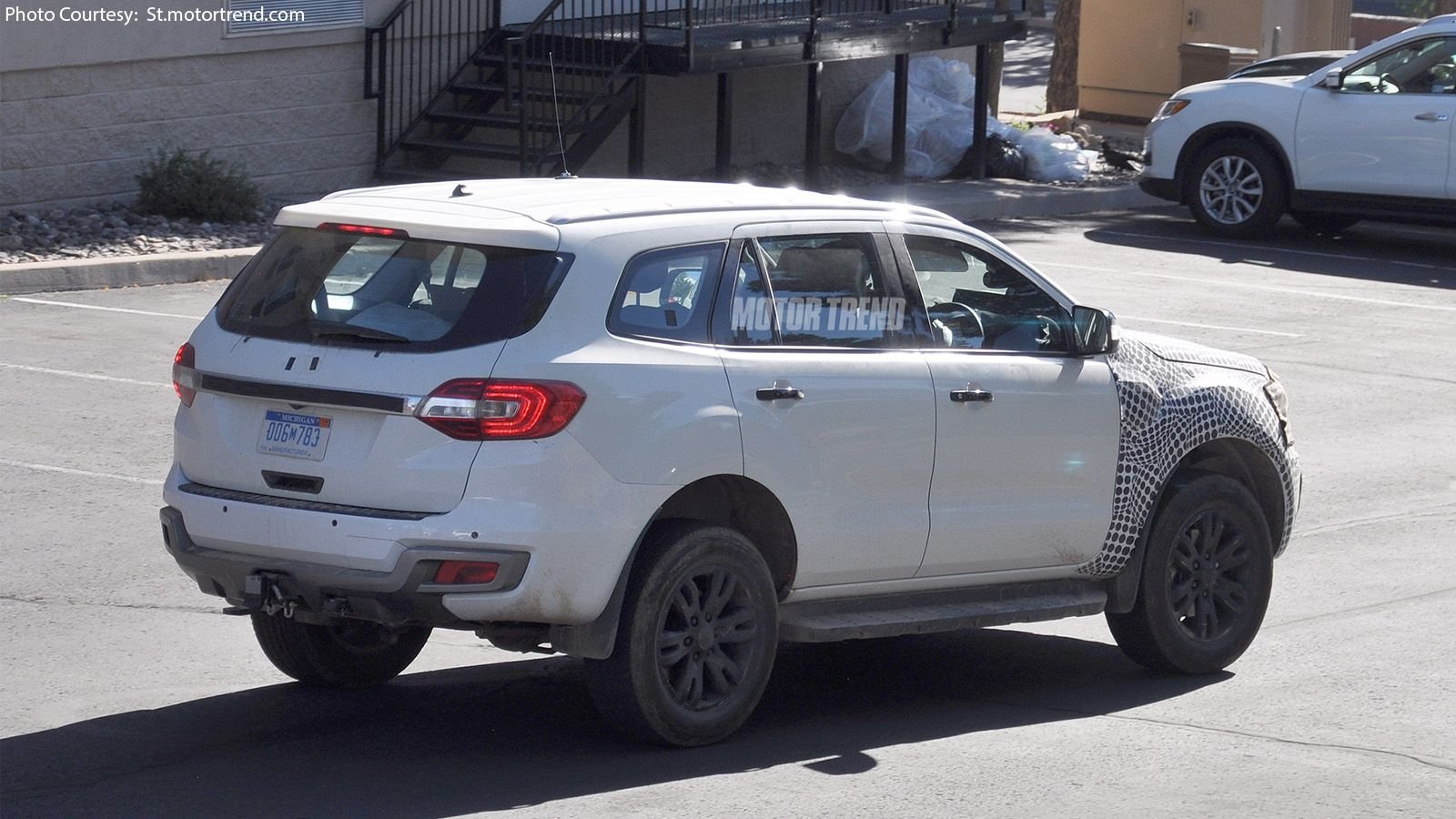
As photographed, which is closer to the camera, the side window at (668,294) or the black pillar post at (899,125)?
the side window at (668,294)

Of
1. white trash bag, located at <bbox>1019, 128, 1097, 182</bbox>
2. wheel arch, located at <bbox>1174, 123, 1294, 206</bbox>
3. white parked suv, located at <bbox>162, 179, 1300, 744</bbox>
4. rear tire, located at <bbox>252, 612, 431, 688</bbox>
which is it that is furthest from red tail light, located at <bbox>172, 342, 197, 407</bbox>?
white trash bag, located at <bbox>1019, 128, 1097, 182</bbox>

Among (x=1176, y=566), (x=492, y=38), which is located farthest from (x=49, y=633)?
(x=492, y=38)

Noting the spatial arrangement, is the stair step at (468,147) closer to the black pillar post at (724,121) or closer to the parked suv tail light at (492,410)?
the black pillar post at (724,121)

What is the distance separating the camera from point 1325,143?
728 inches

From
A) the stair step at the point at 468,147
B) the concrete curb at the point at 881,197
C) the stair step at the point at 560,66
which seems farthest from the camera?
the stair step at the point at 560,66

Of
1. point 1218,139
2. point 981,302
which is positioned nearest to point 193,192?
point 1218,139

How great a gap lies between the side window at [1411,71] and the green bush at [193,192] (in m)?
9.86

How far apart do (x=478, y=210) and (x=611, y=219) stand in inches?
15.8

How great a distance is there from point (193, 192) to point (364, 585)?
37.1 ft

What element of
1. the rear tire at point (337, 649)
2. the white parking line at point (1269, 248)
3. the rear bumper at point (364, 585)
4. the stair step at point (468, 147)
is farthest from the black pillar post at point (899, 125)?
the rear bumper at point (364, 585)

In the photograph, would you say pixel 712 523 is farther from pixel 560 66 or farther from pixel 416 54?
pixel 416 54

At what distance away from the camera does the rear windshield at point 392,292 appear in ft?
18.9

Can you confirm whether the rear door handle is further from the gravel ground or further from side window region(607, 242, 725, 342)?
the gravel ground

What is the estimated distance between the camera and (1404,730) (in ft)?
21.8
